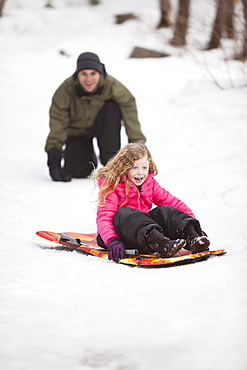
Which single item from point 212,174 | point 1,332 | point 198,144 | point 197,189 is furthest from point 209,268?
point 198,144

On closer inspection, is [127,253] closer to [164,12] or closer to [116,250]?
[116,250]

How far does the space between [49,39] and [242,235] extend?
10222mm

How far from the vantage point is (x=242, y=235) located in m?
3.06

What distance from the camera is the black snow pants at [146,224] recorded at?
8.18ft

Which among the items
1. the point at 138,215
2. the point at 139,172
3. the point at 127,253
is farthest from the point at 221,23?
the point at 127,253

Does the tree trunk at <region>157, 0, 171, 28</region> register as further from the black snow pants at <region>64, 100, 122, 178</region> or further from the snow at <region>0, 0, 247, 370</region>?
the black snow pants at <region>64, 100, 122, 178</region>

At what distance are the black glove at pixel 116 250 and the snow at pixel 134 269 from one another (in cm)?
7

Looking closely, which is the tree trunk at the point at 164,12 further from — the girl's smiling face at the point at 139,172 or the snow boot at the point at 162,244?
the snow boot at the point at 162,244

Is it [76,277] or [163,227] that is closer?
[76,277]

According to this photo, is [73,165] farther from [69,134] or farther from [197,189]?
[197,189]

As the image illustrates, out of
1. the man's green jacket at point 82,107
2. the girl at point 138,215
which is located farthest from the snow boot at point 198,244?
the man's green jacket at point 82,107

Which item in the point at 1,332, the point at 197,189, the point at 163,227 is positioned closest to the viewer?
the point at 1,332

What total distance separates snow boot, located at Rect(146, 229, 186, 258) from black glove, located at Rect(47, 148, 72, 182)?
101 inches

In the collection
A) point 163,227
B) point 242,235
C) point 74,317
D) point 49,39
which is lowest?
point 49,39
